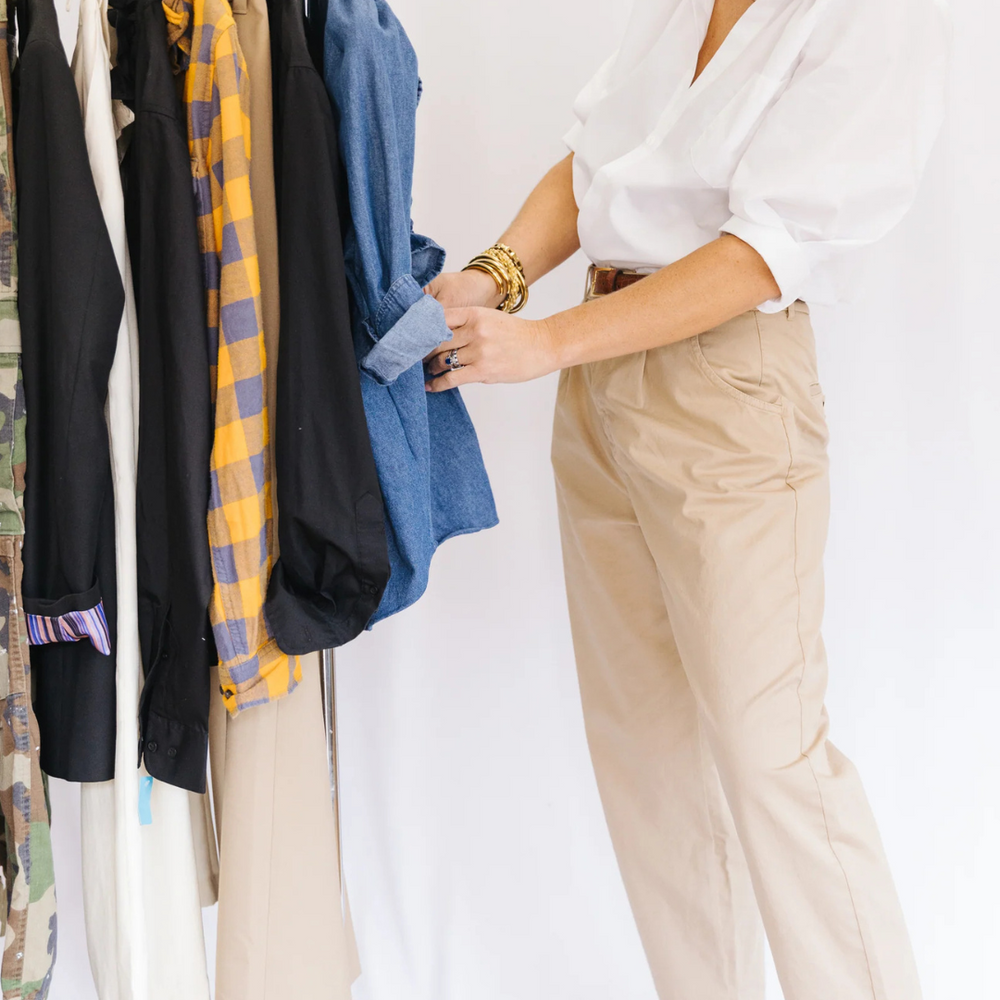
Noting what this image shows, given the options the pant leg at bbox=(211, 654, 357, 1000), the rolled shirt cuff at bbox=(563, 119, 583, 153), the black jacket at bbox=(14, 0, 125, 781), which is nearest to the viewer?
the black jacket at bbox=(14, 0, 125, 781)

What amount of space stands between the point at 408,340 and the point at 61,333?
287mm

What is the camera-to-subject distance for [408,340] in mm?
785

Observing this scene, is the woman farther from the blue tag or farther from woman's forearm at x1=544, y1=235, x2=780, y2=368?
the blue tag

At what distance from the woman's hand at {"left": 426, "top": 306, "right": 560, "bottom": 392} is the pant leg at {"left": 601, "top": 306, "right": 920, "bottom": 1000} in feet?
0.51

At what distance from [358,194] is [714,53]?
1.65 ft

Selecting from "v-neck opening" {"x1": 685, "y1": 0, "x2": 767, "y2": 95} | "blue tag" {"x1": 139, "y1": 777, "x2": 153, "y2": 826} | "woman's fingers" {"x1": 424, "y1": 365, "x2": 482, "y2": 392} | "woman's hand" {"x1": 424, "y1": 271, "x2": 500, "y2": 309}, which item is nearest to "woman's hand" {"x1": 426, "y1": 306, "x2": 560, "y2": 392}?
"woman's fingers" {"x1": 424, "y1": 365, "x2": 482, "y2": 392}

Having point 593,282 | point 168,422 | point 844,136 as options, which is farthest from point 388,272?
point 844,136

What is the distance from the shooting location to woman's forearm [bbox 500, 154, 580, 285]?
115cm

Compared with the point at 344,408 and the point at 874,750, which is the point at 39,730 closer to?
the point at 344,408

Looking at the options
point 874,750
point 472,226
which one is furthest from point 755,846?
point 472,226

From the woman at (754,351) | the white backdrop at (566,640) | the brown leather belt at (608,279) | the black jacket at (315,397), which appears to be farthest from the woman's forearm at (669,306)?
the white backdrop at (566,640)

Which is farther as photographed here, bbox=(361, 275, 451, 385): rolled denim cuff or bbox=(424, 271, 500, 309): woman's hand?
bbox=(424, 271, 500, 309): woman's hand

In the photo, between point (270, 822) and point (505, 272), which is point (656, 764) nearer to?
point (270, 822)

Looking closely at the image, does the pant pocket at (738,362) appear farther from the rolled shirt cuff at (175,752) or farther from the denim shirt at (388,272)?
the rolled shirt cuff at (175,752)
